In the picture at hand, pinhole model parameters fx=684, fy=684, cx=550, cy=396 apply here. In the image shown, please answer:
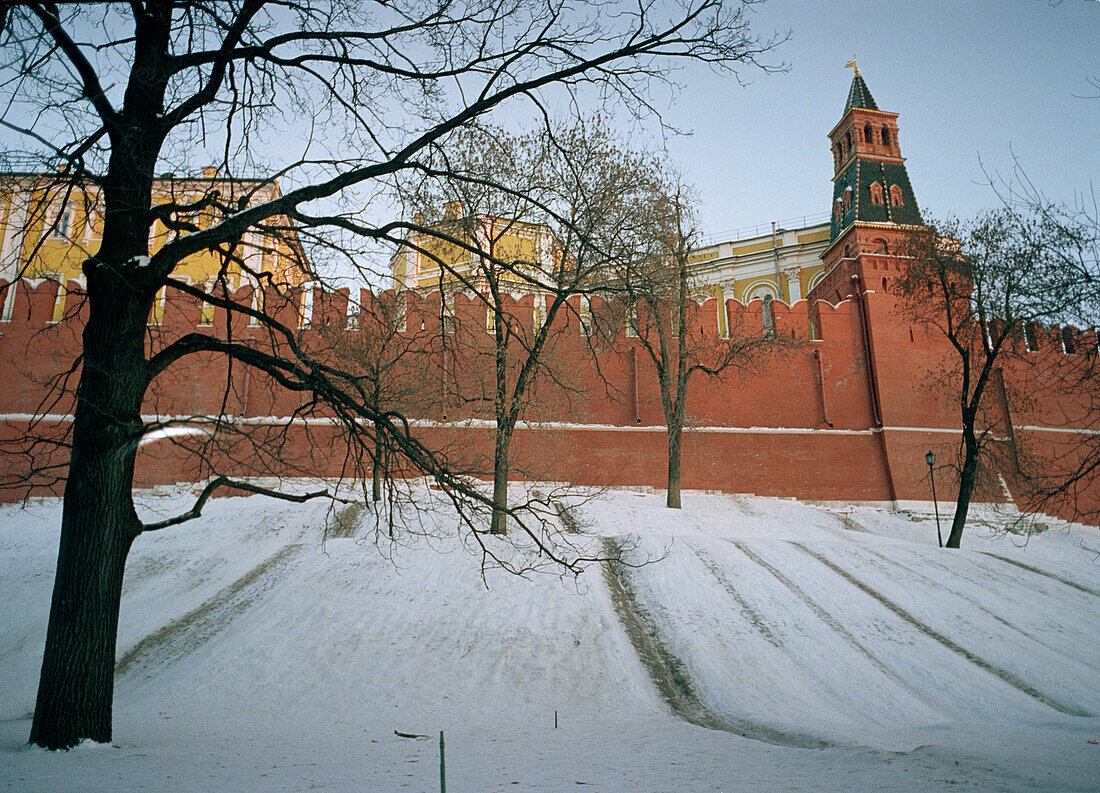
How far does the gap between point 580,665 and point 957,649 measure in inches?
200

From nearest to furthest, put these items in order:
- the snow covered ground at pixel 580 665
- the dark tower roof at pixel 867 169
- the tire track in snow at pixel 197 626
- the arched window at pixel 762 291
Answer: the snow covered ground at pixel 580 665
the tire track in snow at pixel 197 626
the dark tower roof at pixel 867 169
the arched window at pixel 762 291

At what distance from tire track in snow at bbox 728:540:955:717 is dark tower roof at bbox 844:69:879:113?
23370 mm

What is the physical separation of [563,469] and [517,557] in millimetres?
6200

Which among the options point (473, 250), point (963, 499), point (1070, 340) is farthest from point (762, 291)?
point (473, 250)

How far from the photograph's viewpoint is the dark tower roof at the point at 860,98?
1106 inches

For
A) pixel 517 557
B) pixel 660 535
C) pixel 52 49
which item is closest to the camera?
pixel 52 49

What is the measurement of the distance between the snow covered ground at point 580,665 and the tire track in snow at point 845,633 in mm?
36

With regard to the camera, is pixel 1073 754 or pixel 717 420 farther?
pixel 717 420

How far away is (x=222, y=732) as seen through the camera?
585 cm

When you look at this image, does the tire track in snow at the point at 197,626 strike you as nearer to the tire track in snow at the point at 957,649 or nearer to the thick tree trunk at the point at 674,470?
the thick tree trunk at the point at 674,470

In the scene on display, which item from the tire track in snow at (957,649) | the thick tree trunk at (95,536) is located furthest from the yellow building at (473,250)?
the tire track in snow at (957,649)

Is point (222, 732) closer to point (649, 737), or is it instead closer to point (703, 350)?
point (649, 737)

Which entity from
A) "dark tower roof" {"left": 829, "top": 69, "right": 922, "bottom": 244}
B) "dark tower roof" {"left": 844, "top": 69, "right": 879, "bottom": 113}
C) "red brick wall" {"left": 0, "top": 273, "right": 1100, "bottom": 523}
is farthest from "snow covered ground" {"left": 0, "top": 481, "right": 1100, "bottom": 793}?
"dark tower roof" {"left": 844, "top": 69, "right": 879, "bottom": 113}

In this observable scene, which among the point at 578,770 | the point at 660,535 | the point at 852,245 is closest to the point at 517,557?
the point at 660,535
